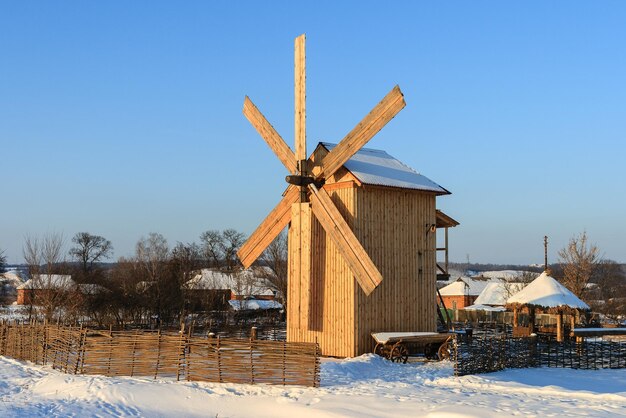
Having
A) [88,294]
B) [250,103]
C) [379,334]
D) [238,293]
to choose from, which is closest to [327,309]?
[379,334]

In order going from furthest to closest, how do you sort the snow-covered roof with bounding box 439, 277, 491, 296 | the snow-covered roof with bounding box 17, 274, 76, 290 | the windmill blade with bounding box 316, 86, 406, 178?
the snow-covered roof with bounding box 439, 277, 491, 296, the snow-covered roof with bounding box 17, 274, 76, 290, the windmill blade with bounding box 316, 86, 406, 178

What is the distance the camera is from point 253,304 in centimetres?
5978

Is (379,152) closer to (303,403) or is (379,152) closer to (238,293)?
(303,403)

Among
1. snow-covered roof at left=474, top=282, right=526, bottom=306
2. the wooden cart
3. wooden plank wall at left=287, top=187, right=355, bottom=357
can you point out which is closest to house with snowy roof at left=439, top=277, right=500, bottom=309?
snow-covered roof at left=474, top=282, right=526, bottom=306

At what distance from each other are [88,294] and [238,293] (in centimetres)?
2298

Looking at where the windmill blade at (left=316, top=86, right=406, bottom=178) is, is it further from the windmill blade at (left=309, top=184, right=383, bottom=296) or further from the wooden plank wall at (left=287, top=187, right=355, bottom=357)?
the wooden plank wall at (left=287, top=187, right=355, bottom=357)

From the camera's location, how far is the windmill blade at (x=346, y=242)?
16344mm

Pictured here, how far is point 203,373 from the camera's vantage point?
15.5 meters

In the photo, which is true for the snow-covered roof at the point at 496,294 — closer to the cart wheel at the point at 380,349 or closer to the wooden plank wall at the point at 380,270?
the wooden plank wall at the point at 380,270

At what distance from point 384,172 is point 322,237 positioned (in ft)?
9.57

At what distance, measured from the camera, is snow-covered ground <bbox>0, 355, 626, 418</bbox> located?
1211 centimetres

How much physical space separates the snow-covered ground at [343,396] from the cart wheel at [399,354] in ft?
3.37

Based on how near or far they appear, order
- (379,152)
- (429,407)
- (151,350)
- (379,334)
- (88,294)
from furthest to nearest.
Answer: (88,294)
(379,152)
(379,334)
(151,350)
(429,407)

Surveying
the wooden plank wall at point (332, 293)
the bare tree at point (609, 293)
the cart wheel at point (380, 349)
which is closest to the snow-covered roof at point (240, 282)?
the bare tree at point (609, 293)
